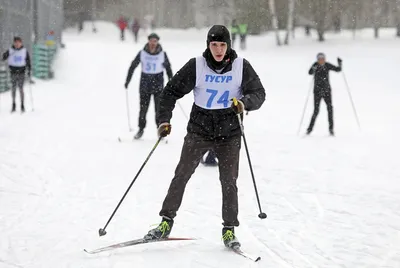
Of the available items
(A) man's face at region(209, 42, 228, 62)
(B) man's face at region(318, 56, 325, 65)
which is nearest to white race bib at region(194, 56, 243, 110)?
(A) man's face at region(209, 42, 228, 62)

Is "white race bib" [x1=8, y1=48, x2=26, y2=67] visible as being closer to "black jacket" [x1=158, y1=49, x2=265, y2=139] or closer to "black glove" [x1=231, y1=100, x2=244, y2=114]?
"black jacket" [x1=158, y1=49, x2=265, y2=139]

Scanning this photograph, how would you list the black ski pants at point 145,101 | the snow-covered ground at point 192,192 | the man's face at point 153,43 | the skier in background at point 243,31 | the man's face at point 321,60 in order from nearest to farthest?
1. the snow-covered ground at point 192,192
2. the man's face at point 153,43
3. the black ski pants at point 145,101
4. the man's face at point 321,60
5. the skier in background at point 243,31

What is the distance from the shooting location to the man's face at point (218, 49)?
15.3 feet

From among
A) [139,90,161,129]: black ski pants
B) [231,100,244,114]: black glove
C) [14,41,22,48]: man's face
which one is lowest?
[139,90,161,129]: black ski pants

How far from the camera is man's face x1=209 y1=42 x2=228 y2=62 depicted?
4.67m

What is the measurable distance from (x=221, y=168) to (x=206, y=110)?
1.59 feet

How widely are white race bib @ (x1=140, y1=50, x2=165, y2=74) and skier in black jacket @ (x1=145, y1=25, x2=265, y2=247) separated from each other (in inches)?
248

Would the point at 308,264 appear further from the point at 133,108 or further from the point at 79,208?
the point at 133,108

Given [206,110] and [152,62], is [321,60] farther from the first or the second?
[206,110]

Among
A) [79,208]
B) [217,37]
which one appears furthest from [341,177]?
[217,37]

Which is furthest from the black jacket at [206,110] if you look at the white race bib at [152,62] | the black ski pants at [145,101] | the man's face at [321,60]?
the man's face at [321,60]

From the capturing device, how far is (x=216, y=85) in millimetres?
4840

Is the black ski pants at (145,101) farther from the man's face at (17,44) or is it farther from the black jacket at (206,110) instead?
the black jacket at (206,110)

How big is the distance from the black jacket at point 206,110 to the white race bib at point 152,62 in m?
6.30
